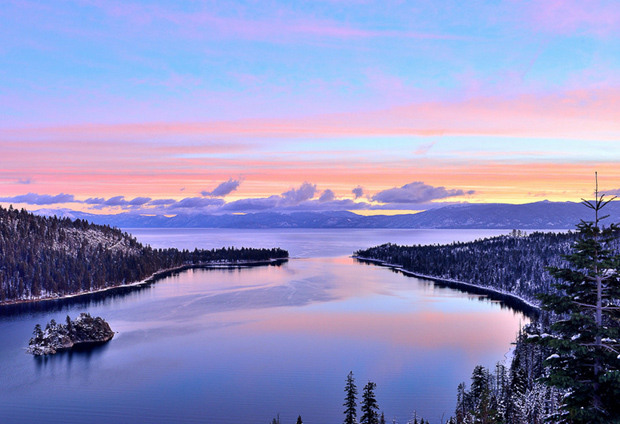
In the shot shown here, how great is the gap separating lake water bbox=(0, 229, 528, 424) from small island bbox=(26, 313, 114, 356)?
10.8 feet

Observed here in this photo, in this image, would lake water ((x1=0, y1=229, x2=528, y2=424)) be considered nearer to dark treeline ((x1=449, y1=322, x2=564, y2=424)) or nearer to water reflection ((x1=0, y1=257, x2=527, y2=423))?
water reflection ((x1=0, y1=257, x2=527, y2=423))

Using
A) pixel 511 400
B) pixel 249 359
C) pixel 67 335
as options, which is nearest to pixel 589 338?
pixel 511 400

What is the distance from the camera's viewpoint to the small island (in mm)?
90312

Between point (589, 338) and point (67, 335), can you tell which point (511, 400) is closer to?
point (589, 338)

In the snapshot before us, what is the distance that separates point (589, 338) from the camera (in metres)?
19.0

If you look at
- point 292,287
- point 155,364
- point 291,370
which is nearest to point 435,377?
point 291,370

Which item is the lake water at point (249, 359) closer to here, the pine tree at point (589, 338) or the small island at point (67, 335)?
the small island at point (67, 335)

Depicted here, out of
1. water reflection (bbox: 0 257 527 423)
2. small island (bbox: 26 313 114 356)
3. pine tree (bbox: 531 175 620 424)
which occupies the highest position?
pine tree (bbox: 531 175 620 424)

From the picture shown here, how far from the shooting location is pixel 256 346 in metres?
94.9

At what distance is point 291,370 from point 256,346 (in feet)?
61.0

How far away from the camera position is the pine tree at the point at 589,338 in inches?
707

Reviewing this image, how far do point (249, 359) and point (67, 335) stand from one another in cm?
4388

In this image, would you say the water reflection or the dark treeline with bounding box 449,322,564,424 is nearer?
A: the dark treeline with bounding box 449,322,564,424

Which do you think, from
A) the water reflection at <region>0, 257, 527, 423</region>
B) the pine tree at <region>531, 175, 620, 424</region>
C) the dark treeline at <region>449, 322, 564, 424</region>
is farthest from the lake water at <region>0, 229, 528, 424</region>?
the pine tree at <region>531, 175, 620, 424</region>
